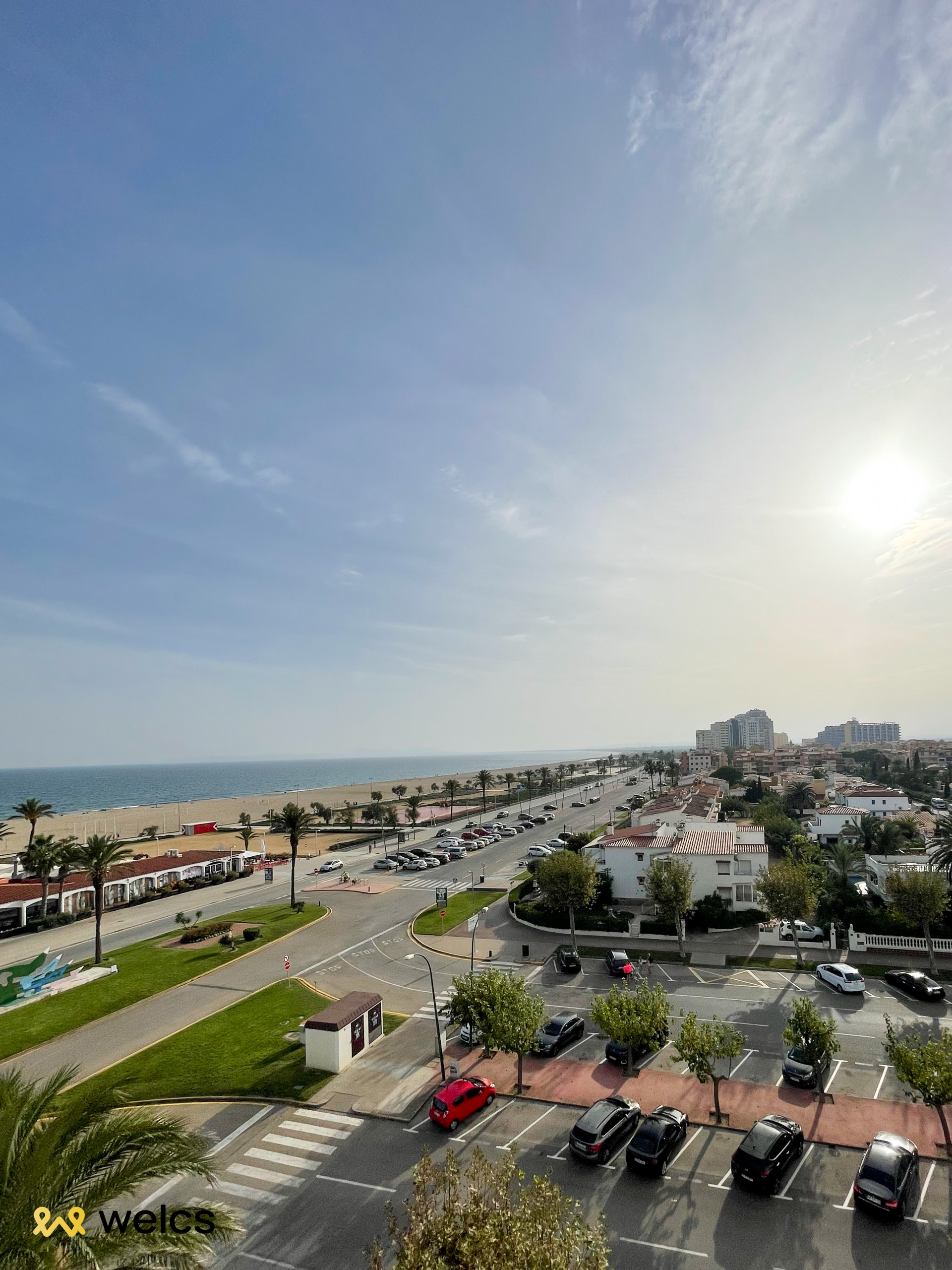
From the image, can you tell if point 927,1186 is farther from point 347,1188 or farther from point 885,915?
point 885,915

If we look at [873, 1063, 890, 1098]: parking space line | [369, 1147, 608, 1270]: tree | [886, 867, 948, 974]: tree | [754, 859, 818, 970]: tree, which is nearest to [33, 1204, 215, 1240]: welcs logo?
[369, 1147, 608, 1270]: tree

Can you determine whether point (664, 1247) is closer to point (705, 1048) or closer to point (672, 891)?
point (705, 1048)

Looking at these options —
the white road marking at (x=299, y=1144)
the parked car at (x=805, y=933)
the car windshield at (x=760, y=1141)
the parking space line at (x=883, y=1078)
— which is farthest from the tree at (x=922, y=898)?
the white road marking at (x=299, y=1144)

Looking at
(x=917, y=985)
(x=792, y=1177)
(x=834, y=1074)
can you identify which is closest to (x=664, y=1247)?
(x=792, y=1177)

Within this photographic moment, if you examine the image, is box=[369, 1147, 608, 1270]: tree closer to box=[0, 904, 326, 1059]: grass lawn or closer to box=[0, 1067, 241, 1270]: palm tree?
box=[0, 1067, 241, 1270]: palm tree

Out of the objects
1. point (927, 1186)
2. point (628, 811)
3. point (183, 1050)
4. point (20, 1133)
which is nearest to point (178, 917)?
point (183, 1050)
